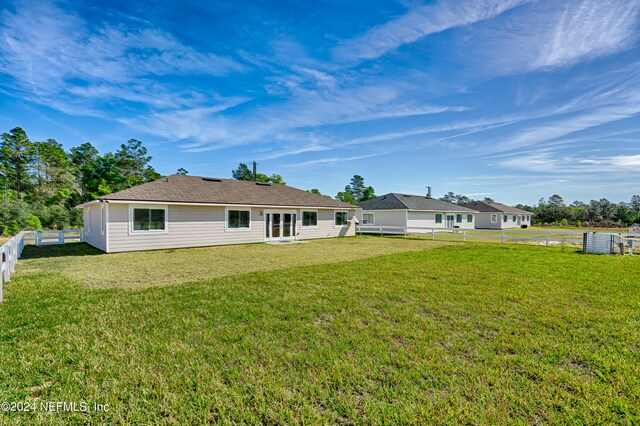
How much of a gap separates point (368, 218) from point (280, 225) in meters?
14.3

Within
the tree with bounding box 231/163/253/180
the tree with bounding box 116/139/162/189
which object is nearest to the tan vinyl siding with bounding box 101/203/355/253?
the tree with bounding box 116/139/162/189

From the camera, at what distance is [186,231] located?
1424cm

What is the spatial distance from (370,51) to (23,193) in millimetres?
45836

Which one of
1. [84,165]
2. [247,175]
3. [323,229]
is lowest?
[323,229]

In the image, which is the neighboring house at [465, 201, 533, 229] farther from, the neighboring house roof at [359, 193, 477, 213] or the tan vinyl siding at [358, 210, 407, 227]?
the tan vinyl siding at [358, 210, 407, 227]

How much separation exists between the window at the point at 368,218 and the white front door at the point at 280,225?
1298cm

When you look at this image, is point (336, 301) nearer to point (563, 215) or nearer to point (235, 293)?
point (235, 293)

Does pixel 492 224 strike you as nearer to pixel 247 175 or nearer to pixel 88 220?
pixel 247 175

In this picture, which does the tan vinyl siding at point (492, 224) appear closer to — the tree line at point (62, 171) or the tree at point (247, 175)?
the tree at point (247, 175)

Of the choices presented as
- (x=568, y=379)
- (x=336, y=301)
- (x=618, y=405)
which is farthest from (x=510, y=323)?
(x=336, y=301)

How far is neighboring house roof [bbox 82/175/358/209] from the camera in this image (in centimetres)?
1336

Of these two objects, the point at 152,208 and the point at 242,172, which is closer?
the point at 152,208

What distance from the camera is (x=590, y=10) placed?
9047 mm

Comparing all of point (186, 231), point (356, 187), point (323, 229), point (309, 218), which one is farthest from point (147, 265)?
point (356, 187)
